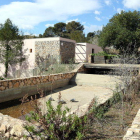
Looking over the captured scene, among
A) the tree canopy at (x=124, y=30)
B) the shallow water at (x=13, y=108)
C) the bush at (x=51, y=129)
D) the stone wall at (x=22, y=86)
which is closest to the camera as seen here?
the bush at (x=51, y=129)

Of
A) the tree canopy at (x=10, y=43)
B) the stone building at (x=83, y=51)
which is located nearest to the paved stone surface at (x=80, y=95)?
the tree canopy at (x=10, y=43)

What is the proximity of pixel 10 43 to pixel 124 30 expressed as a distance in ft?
36.2

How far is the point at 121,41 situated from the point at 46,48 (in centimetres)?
716

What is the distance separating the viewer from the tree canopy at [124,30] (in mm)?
15224

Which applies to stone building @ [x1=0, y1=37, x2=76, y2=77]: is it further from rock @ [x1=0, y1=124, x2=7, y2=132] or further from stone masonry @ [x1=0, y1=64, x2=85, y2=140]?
rock @ [x1=0, y1=124, x2=7, y2=132]

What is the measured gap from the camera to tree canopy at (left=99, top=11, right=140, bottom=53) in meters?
15.2

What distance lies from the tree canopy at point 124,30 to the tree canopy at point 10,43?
8604mm

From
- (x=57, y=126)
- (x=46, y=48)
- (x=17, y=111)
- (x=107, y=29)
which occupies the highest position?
(x=107, y=29)

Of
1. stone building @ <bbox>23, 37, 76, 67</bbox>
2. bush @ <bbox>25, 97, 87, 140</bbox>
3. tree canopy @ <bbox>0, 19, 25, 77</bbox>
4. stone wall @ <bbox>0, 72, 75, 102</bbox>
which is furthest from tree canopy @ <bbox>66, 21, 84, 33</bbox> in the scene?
bush @ <bbox>25, 97, 87, 140</bbox>

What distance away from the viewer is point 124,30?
15250 mm

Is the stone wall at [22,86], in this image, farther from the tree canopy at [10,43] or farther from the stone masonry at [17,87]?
the tree canopy at [10,43]

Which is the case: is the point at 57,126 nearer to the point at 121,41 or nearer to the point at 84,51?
the point at 121,41

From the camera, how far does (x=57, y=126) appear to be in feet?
9.53

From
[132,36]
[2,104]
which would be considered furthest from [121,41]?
[2,104]
